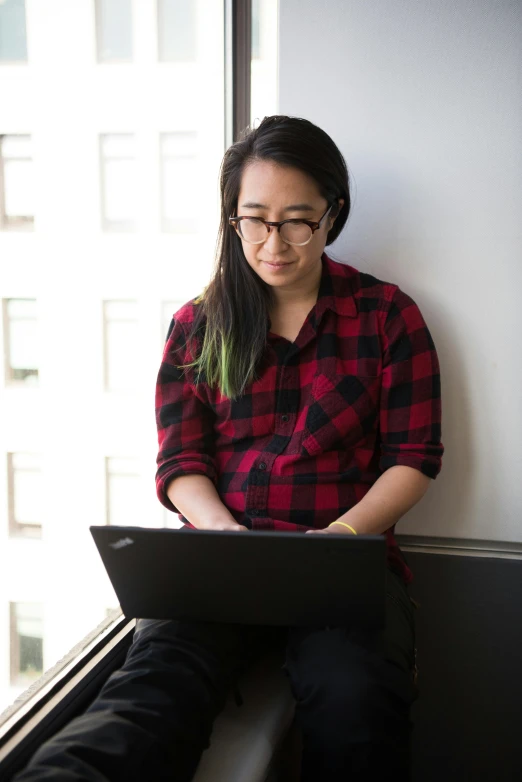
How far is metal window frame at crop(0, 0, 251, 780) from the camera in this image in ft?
2.85

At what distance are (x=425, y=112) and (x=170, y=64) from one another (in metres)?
0.58

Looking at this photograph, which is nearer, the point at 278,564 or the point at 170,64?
the point at 278,564

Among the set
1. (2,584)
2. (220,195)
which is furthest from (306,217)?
(2,584)

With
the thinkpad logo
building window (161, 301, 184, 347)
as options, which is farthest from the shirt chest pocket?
building window (161, 301, 184, 347)

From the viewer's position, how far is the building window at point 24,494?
4.75ft

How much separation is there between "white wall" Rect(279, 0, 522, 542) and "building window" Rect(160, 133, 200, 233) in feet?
1.14

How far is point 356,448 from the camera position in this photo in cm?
107

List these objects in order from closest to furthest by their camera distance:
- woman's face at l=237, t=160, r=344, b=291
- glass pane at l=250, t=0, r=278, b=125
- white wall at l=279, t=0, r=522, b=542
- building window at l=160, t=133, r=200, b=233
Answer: woman's face at l=237, t=160, r=344, b=291 → white wall at l=279, t=0, r=522, b=542 → glass pane at l=250, t=0, r=278, b=125 → building window at l=160, t=133, r=200, b=233

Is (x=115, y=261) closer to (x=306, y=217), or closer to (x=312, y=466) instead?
(x=306, y=217)

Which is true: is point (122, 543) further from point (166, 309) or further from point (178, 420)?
point (166, 309)

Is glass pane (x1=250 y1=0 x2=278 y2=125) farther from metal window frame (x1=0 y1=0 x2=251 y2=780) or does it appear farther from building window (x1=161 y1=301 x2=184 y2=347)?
building window (x1=161 y1=301 x2=184 y2=347)

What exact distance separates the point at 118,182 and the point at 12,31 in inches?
14.3

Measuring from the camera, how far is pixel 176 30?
140 cm

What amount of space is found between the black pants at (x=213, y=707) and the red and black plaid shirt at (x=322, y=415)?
0.19 meters
